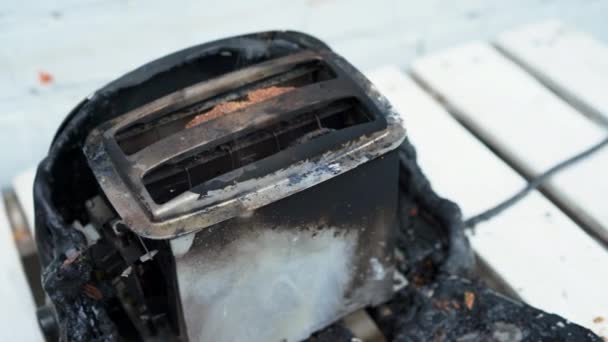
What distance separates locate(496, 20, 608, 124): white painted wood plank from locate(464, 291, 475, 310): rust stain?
0.46 metres

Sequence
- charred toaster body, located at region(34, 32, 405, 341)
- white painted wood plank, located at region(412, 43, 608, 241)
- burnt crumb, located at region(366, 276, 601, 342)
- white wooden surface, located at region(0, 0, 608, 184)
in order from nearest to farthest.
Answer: charred toaster body, located at region(34, 32, 405, 341) → burnt crumb, located at region(366, 276, 601, 342) → white painted wood plank, located at region(412, 43, 608, 241) → white wooden surface, located at region(0, 0, 608, 184)

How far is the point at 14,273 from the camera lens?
0.89 m

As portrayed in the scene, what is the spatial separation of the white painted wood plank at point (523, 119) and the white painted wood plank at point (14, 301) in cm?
71

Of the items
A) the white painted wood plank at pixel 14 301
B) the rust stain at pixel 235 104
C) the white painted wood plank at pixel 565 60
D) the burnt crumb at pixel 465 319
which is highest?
the rust stain at pixel 235 104

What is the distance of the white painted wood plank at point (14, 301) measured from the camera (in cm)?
83

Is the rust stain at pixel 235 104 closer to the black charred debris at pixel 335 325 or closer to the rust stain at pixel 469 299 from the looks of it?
the black charred debris at pixel 335 325

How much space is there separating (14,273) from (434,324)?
545 millimetres

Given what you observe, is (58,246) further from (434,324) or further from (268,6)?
(268,6)

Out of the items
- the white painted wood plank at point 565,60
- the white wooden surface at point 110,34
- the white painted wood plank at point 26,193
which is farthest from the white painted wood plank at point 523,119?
the white painted wood plank at point 26,193

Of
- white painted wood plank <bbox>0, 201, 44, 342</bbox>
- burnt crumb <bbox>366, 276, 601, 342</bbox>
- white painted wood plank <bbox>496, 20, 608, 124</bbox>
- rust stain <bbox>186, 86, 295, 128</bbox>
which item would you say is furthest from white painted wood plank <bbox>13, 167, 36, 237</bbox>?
white painted wood plank <bbox>496, 20, 608, 124</bbox>

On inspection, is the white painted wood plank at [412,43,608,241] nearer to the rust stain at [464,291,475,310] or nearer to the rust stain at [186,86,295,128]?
the rust stain at [464,291,475,310]

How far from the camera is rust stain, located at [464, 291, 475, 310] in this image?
811 millimetres

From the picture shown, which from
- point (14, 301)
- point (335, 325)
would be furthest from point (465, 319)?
point (14, 301)

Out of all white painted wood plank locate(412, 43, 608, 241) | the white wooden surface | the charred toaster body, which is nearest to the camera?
the charred toaster body
